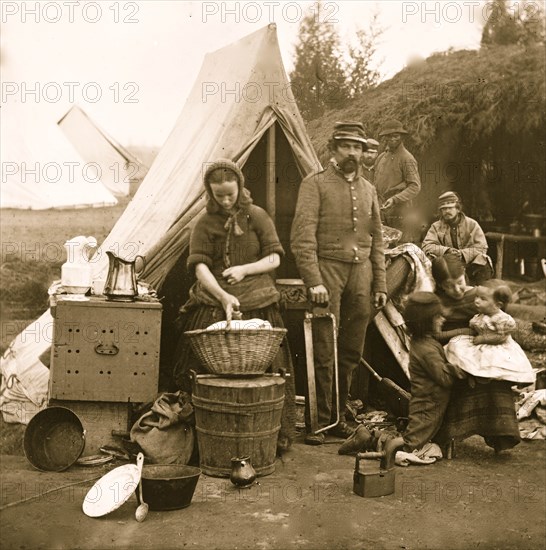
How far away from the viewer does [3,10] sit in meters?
6.11

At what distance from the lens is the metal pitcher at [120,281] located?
4.85 meters

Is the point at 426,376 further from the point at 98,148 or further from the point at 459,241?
the point at 98,148

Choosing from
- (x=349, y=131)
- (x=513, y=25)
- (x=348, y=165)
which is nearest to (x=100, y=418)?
(x=348, y=165)

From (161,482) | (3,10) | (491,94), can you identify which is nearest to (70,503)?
(161,482)

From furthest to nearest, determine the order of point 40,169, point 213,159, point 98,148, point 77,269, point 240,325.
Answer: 1. point 98,148
2. point 40,169
3. point 213,159
4. point 77,269
5. point 240,325

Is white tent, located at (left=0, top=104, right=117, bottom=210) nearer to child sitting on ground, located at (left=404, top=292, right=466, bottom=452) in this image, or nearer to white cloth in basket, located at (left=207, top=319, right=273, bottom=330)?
white cloth in basket, located at (left=207, top=319, right=273, bottom=330)

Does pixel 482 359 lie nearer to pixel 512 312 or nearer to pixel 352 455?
pixel 352 455

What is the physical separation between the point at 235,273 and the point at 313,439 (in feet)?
4.37

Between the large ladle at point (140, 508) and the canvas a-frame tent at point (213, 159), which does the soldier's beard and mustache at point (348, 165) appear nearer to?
the canvas a-frame tent at point (213, 159)

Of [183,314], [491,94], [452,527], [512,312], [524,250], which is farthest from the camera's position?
[524,250]

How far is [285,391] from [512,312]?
22.3 ft

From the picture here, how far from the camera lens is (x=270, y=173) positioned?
661 cm

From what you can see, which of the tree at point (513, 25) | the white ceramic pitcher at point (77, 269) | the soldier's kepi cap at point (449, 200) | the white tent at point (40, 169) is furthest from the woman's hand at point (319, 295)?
the tree at point (513, 25)

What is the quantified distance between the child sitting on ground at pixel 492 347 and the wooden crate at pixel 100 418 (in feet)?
7.15
